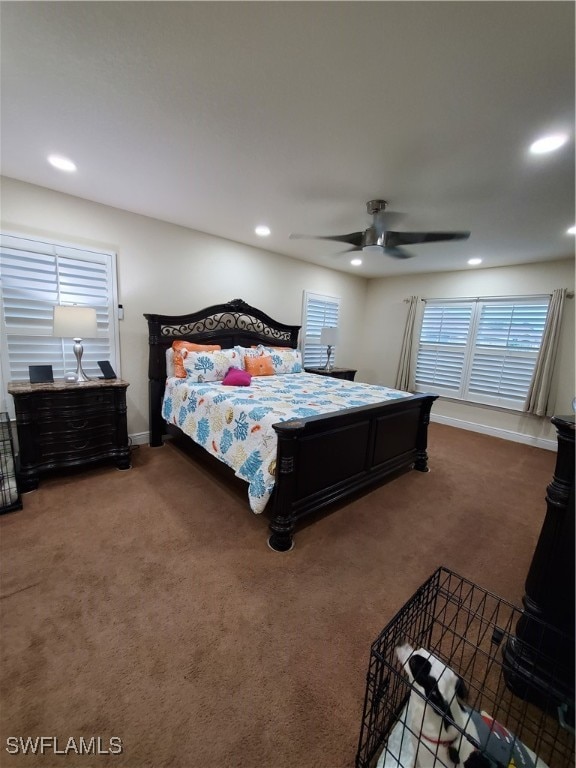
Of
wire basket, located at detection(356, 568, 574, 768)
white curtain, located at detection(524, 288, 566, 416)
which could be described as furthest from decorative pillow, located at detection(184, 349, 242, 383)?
white curtain, located at detection(524, 288, 566, 416)

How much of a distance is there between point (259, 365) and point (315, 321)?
1.88 meters

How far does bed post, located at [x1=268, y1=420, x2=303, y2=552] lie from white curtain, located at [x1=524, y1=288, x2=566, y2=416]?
396cm

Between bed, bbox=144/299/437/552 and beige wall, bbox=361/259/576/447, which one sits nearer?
bed, bbox=144/299/437/552

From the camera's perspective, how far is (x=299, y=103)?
1.57 m

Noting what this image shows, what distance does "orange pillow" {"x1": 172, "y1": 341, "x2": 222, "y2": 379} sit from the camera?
3.35 meters

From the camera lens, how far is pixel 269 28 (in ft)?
3.90

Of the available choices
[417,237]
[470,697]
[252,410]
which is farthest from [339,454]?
[417,237]

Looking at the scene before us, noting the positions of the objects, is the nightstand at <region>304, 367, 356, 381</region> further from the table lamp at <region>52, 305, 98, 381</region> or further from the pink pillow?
the table lamp at <region>52, 305, 98, 381</region>

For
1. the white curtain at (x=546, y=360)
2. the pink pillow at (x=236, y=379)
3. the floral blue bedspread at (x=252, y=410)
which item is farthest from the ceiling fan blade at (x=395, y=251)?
the white curtain at (x=546, y=360)

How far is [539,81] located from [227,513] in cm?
297

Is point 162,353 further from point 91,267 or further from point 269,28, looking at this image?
point 269,28

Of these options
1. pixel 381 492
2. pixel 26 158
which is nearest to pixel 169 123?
pixel 26 158

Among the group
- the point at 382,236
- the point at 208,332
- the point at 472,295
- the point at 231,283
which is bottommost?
the point at 208,332

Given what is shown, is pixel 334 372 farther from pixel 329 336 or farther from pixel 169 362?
pixel 169 362
